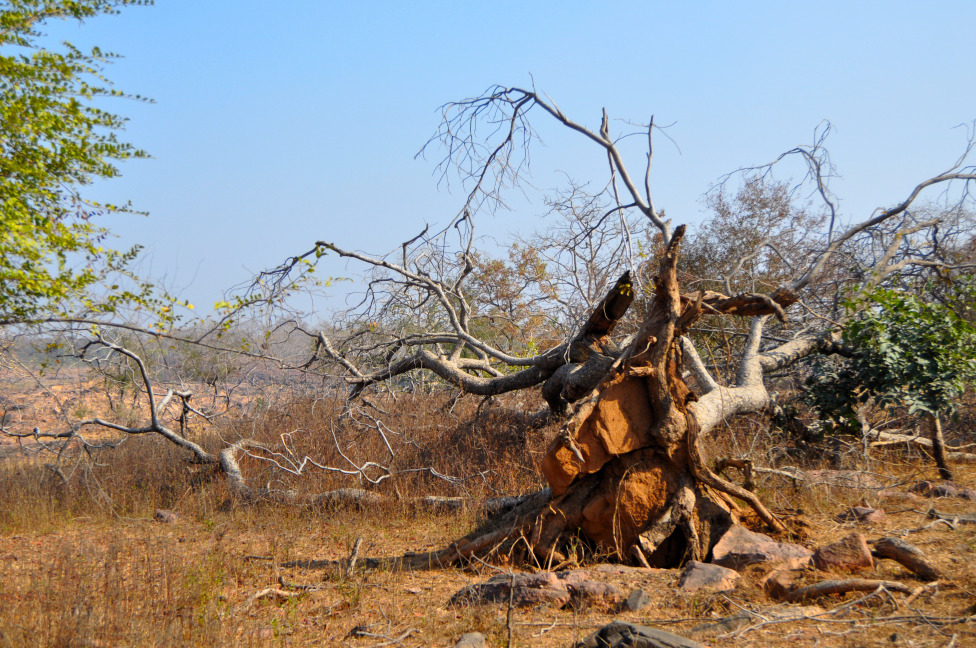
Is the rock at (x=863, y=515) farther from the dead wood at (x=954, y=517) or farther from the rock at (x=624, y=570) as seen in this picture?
the rock at (x=624, y=570)

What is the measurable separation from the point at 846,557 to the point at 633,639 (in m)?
2.23

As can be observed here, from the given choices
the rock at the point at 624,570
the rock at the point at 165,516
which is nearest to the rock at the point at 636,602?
the rock at the point at 624,570

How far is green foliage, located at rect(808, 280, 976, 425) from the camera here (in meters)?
7.38

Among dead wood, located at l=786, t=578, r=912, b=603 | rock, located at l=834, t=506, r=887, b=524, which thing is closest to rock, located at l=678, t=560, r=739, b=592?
dead wood, located at l=786, t=578, r=912, b=603

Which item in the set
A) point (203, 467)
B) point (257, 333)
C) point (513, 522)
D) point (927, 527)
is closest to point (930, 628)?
point (927, 527)

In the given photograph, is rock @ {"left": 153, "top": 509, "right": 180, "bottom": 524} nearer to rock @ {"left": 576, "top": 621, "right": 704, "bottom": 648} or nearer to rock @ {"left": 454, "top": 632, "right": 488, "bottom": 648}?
rock @ {"left": 454, "top": 632, "right": 488, "bottom": 648}

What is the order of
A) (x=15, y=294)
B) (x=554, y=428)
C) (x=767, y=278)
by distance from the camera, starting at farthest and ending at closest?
(x=767, y=278), (x=554, y=428), (x=15, y=294)

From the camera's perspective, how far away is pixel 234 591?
520 cm

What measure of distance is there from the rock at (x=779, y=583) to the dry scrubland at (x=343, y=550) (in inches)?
3.4

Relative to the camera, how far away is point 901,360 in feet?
24.7

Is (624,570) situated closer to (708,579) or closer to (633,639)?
(708,579)

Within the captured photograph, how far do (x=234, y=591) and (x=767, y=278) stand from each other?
1100cm

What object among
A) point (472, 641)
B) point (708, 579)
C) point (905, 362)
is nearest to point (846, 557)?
point (708, 579)

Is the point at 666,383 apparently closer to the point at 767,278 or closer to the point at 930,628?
the point at 930,628
